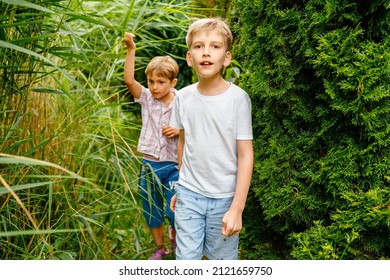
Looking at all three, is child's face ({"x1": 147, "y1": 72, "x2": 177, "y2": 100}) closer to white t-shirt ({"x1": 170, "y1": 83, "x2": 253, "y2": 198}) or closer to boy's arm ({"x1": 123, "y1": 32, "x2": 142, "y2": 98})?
boy's arm ({"x1": 123, "y1": 32, "x2": 142, "y2": 98})

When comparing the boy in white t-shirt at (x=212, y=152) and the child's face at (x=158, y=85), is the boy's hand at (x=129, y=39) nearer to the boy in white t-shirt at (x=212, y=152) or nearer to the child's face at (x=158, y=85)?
the child's face at (x=158, y=85)

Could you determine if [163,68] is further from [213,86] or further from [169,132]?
[213,86]

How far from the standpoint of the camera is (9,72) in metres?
2.47

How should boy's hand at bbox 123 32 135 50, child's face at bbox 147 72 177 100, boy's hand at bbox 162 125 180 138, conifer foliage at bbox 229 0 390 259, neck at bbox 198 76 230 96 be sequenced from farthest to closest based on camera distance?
child's face at bbox 147 72 177 100 → boy's hand at bbox 162 125 180 138 → boy's hand at bbox 123 32 135 50 → neck at bbox 198 76 230 96 → conifer foliage at bbox 229 0 390 259

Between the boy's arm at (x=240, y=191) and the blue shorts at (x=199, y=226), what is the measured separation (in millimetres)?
101

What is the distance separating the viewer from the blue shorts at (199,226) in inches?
95.9

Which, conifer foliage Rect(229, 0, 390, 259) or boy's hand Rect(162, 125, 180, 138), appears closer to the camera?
conifer foliage Rect(229, 0, 390, 259)

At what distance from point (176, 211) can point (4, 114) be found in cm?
93

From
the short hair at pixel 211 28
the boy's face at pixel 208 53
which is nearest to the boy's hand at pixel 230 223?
the boy's face at pixel 208 53

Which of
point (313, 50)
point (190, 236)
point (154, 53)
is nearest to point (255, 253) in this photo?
point (190, 236)

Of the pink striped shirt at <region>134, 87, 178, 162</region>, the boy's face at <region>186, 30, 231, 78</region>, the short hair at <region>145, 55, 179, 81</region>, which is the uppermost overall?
the boy's face at <region>186, 30, 231, 78</region>

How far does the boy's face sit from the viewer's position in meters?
2.34

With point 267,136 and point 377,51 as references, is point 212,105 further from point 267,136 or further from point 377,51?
point 377,51

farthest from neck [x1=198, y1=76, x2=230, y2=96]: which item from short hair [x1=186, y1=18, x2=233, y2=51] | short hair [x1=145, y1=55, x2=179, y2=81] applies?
short hair [x1=145, y1=55, x2=179, y2=81]
